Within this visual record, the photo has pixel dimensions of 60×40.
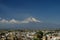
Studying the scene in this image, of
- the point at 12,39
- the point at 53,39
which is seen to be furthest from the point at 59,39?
the point at 12,39

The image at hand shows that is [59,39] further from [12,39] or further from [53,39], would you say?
[12,39]

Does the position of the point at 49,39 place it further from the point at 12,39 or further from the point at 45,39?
the point at 12,39

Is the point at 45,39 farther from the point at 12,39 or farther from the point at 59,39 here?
the point at 12,39

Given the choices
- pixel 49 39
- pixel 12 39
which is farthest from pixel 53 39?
pixel 12 39

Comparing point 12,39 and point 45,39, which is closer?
point 12,39

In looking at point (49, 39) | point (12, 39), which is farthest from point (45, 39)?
point (12, 39)

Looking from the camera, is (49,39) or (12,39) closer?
(12,39)

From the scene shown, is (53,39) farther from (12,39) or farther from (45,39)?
(12,39)
